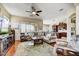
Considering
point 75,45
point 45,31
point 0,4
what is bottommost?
point 75,45

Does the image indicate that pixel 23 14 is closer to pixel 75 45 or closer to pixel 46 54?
pixel 46 54

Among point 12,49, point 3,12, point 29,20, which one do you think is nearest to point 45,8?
point 29,20

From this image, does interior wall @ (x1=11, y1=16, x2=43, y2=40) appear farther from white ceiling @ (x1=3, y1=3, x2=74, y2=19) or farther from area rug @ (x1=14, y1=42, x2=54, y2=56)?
area rug @ (x1=14, y1=42, x2=54, y2=56)

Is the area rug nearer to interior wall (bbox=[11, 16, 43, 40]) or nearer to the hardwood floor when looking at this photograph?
the hardwood floor

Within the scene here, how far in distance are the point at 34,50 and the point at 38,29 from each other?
38 centimetres

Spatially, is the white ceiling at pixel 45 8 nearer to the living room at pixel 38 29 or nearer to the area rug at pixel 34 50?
the living room at pixel 38 29

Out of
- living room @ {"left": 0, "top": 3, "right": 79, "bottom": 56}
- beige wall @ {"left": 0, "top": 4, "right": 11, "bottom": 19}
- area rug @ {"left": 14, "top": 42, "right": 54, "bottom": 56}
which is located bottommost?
area rug @ {"left": 14, "top": 42, "right": 54, "bottom": 56}

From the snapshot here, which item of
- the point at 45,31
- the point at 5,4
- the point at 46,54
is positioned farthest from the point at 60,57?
the point at 5,4

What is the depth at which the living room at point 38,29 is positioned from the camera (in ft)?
6.94

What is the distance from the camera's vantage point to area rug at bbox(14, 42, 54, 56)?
85.1 inches

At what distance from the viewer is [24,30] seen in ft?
7.13

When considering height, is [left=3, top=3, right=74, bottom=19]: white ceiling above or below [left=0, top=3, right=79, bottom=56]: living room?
above

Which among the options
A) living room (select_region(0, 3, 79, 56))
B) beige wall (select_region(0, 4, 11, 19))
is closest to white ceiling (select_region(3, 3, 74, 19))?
living room (select_region(0, 3, 79, 56))

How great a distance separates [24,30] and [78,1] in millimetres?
1074
